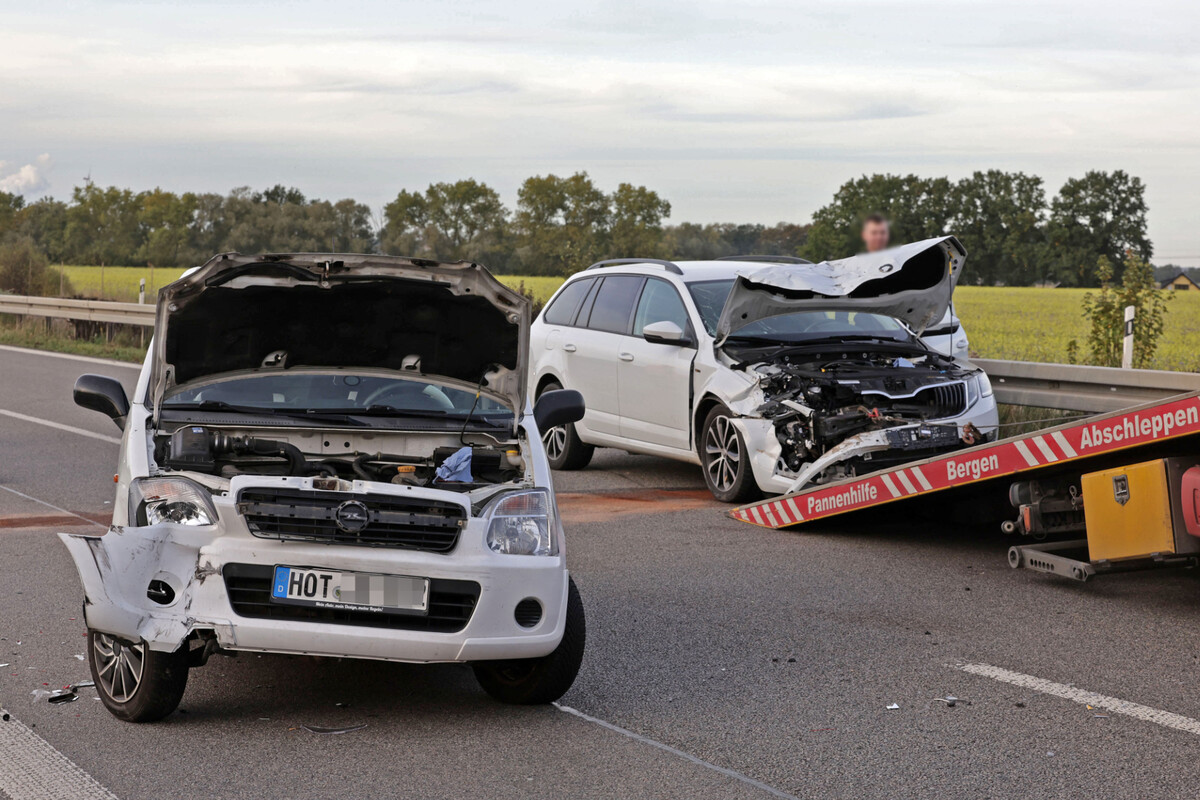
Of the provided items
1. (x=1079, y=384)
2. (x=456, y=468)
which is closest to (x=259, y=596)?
(x=456, y=468)

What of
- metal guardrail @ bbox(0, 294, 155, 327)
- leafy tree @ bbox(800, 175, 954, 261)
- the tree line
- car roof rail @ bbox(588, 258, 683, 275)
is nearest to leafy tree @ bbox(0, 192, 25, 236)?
the tree line

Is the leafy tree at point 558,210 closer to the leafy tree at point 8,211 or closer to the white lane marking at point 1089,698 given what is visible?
the leafy tree at point 8,211

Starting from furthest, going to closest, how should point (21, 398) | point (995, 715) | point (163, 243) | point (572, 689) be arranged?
point (163, 243) < point (21, 398) < point (572, 689) < point (995, 715)

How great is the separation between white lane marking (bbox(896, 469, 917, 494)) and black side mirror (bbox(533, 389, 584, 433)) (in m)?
2.58

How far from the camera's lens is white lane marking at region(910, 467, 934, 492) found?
24.4ft

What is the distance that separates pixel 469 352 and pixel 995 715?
267 cm

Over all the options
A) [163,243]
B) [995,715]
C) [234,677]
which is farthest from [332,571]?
[163,243]

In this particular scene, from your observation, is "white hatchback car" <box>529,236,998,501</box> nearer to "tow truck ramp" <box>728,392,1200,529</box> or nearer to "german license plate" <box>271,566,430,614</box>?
"tow truck ramp" <box>728,392,1200,529</box>

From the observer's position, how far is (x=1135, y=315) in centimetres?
1449

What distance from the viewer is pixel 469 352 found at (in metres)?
5.85

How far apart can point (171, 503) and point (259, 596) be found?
0.47 metres

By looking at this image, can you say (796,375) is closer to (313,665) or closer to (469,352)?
(469,352)

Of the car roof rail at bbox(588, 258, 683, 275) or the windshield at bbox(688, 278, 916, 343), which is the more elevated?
the car roof rail at bbox(588, 258, 683, 275)

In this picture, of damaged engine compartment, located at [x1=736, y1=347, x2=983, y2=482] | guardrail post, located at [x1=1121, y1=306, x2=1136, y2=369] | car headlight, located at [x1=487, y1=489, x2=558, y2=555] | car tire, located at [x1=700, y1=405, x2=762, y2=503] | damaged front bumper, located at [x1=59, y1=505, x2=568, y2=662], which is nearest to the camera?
damaged front bumper, located at [x1=59, y1=505, x2=568, y2=662]
